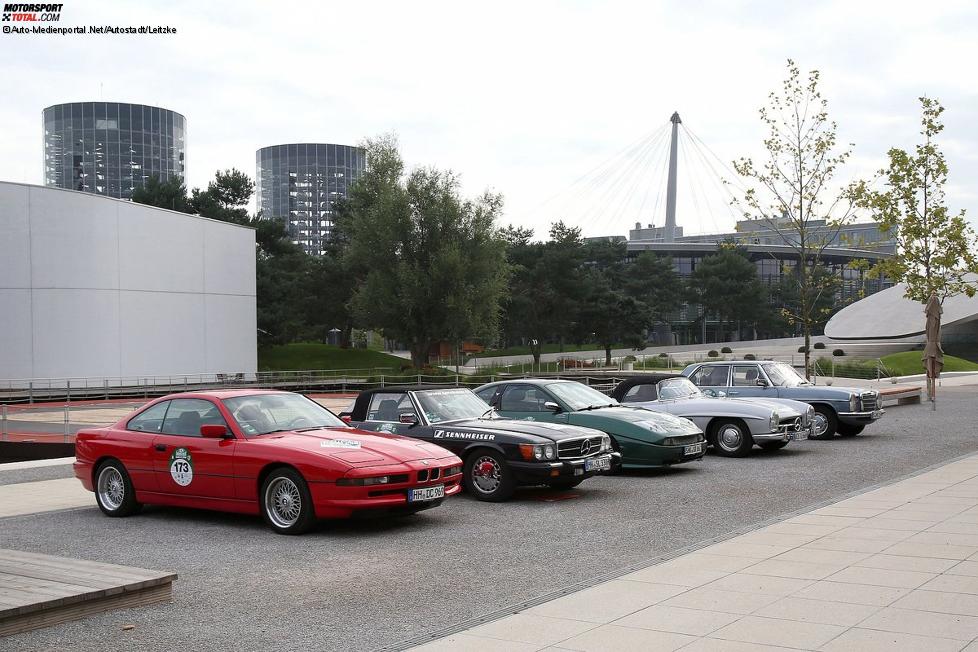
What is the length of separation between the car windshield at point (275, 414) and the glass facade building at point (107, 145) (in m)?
148

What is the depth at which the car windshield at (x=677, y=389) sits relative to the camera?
1598cm

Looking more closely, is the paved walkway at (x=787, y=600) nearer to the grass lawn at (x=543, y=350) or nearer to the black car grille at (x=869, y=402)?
the black car grille at (x=869, y=402)

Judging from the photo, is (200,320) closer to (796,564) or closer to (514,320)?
(514,320)

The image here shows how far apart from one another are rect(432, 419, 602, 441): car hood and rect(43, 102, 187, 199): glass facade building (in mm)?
147853

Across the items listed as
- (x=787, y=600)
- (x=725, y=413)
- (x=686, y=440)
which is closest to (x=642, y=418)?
(x=686, y=440)

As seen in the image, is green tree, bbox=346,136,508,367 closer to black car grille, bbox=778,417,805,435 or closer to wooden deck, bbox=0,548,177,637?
black car grille, bbox=778,417,805,435

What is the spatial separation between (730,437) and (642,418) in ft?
8.84

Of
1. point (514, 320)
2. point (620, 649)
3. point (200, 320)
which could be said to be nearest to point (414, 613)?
point (620, 649)

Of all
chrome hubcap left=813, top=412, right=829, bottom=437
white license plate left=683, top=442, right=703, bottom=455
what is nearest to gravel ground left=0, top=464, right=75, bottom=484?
white license plate left=683, top=442, right=703, bottom=455

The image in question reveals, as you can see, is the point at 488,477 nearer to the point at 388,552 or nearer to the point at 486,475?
the point at 486,475

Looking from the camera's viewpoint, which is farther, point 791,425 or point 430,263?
point 430,263

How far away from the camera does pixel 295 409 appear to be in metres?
10.4

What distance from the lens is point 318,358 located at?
249ft

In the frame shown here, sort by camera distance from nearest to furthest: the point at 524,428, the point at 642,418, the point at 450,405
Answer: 1. the point at 524,428
2. the point at 450,405
3. the point at 642,418
